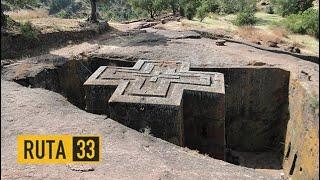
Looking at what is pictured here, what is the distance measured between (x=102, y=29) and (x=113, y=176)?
42.3 ft

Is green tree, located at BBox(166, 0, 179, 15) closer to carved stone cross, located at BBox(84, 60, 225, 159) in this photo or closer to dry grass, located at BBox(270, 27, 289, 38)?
dry grass, located at BBox(270, 27, 289, 38)

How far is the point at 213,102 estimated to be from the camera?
8875 mm

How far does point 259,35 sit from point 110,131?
1162 cm

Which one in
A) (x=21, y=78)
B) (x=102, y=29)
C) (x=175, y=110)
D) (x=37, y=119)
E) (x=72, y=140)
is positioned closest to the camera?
(x=72, y=140)

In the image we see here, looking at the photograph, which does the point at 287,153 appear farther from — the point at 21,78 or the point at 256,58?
the point at 21,78

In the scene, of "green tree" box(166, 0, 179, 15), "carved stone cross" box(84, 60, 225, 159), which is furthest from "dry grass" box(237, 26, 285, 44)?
"green tree" box(166, 0, 179, 15)

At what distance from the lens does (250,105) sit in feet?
39.1

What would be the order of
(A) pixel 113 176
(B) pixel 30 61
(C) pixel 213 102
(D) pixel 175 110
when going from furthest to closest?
(B) pixel 30 61, (C) pixel 213 102, (D) pixel 175 110, (A) pixel 113 176

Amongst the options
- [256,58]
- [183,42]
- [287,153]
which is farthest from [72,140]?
[183,42]

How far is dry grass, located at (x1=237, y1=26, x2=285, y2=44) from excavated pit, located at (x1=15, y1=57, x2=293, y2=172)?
4765 mm

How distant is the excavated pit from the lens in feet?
37.5

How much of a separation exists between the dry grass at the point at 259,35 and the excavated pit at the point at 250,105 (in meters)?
4.76

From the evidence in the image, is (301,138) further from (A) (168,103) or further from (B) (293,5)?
(B) (293,5)

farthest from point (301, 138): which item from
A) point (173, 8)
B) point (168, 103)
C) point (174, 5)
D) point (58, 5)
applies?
point (58, 5)
